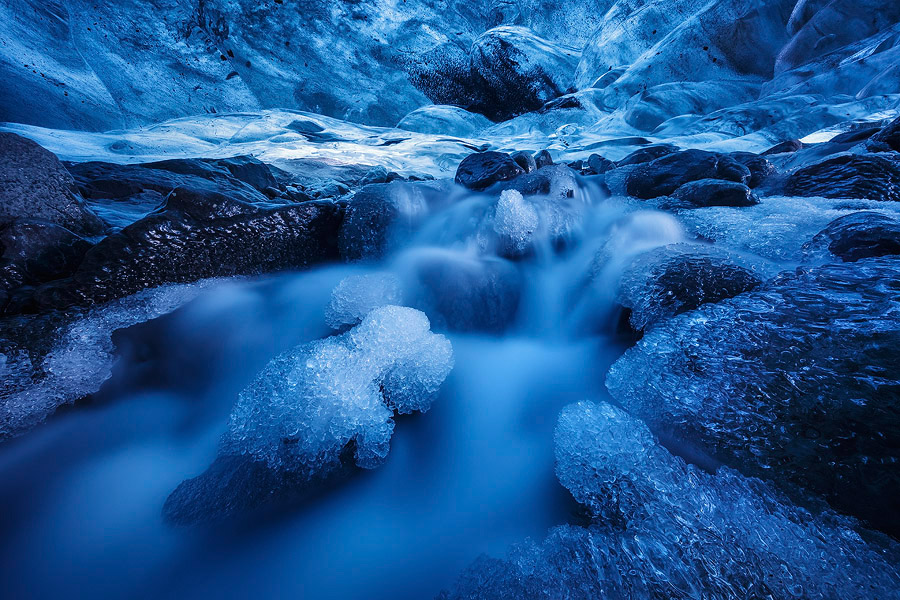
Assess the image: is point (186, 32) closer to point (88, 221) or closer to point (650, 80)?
point (650, 80)

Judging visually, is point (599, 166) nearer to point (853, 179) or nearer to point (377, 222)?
point (853, 179)

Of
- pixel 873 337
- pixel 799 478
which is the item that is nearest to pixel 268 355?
pixel 799 478

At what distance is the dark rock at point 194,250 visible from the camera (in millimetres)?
2072

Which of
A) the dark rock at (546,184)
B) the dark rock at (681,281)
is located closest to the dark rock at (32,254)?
the dark rock at (681,281)

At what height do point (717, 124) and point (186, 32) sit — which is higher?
point (186, 32)

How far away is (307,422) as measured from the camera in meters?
1.44

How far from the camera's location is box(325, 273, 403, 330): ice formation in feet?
7.54

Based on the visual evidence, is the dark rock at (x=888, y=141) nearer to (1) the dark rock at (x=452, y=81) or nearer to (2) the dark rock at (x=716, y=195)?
(2) the dark rock at (x=716, y=195)

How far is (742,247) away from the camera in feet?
8.29

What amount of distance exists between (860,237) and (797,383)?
4.97 feet

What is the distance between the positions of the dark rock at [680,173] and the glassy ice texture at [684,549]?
3812 mm

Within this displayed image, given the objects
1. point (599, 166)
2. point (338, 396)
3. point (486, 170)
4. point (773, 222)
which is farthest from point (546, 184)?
point (338, 396)

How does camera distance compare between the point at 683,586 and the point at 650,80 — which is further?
the point at 650,80

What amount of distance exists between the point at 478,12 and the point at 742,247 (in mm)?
32219
